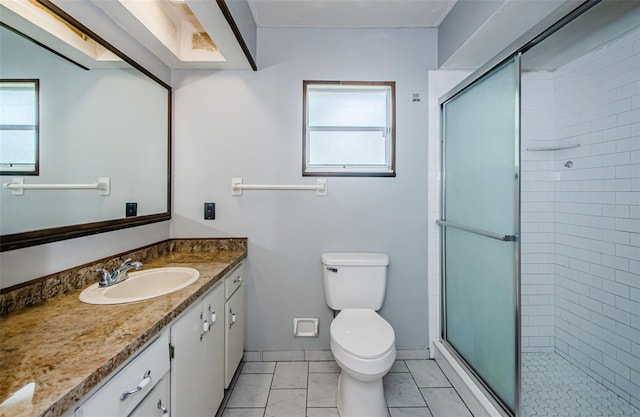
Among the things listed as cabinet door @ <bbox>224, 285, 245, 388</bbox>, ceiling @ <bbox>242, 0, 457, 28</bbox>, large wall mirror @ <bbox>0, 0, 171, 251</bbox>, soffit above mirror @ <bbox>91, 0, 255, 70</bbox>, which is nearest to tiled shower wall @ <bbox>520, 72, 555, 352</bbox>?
ceiling @ <bbox>242, 0, 457, 28</bbox>

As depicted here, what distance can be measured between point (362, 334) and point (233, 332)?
77cm

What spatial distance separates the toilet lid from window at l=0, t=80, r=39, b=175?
1509mm

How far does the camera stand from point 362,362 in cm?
131

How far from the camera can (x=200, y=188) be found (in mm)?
1959

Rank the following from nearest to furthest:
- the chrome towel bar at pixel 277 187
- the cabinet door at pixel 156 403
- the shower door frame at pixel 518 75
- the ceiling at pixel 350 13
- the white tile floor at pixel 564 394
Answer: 1. the cabinet door at pixel 156 403
2. the shower door frame at pixel 518 75
3. the white tile floor at pixel 564 394
4. the ceiling at pixel 350 13
5. the chrome towel bar at pixel 277 187

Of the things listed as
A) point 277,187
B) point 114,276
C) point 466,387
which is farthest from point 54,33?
point 466,387

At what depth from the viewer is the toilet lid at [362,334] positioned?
4.43ft

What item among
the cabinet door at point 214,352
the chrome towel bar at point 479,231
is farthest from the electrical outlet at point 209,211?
the chrome towel bar at point 479,231

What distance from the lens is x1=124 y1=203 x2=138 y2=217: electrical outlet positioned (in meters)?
1.54

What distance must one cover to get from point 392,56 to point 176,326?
2103 millimetres

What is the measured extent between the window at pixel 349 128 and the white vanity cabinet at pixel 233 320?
95 cm

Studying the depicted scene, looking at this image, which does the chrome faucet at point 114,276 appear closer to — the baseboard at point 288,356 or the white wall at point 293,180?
the white wall at point 293,180

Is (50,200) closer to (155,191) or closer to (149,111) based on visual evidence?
(155,191)

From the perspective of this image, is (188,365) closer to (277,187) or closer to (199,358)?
(199,358)
